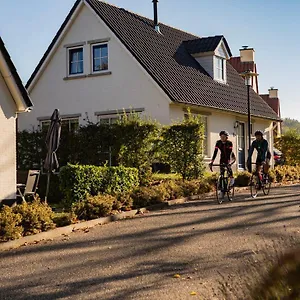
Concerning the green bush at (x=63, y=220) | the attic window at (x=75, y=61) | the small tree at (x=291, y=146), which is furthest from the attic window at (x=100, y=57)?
the green bush at (x=63, y=220)

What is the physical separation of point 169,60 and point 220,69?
431cm

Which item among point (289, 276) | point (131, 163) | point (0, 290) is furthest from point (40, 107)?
point (289, 276)

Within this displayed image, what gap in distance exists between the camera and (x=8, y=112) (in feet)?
44.9

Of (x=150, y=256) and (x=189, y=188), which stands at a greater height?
(x=189, y=188)

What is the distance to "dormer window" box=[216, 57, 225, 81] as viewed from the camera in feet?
97.0

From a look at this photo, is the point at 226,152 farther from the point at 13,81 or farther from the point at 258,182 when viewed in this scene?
the point at 13,81

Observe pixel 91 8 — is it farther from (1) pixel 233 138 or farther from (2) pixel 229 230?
(2) pixel 229 230

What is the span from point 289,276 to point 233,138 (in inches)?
1031

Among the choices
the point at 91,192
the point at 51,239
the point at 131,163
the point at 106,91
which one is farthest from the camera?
the point at 106,91

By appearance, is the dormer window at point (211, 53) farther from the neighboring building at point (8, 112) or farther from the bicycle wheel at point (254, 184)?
the neighboring building at point (8, 112)

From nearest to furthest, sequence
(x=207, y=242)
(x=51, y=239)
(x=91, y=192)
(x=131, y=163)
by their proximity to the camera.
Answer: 1. (x=207, y=242)
2. (x=51, y=239)
3. (x=91, y=192)
4. (x=131, y=163)

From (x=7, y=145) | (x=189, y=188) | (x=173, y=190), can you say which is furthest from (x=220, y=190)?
(x=7, y=145)

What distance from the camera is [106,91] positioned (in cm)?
2545

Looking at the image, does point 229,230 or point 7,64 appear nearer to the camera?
point 229,230
